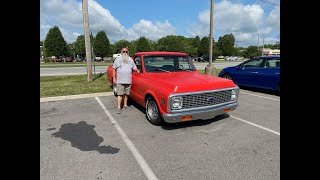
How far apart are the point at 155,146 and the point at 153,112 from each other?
1.23 metres

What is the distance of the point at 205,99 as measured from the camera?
4.82 meters

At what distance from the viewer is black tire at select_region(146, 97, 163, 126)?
5.04 meters

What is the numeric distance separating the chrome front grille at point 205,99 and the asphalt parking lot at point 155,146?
0.55 m

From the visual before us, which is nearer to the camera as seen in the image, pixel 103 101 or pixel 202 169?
pixel 202 169

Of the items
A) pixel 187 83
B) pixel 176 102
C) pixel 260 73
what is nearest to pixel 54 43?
pixel 260 73

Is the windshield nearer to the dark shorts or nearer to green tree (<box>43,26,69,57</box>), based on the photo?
the dark shorts

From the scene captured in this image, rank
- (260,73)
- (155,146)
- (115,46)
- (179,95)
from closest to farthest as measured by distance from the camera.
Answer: (155,146)
(179,95)
(260,73)
(115,46)

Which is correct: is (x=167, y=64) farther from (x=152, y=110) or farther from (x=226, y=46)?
(x=226, y=46)

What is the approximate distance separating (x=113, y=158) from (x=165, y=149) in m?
0.88

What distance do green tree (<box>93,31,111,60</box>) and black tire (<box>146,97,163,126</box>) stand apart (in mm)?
71033
